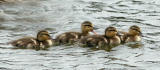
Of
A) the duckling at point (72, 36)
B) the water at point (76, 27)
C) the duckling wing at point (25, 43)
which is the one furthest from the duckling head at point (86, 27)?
the duckling wing at point (25, 43)

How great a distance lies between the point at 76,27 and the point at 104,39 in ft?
4.95

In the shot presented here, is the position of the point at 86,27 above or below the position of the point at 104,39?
above

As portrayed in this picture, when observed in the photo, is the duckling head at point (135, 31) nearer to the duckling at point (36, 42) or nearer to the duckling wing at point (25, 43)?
the duckling at point (36, 42)

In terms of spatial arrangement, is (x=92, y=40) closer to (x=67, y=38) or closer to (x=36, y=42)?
(x=67, y=38)

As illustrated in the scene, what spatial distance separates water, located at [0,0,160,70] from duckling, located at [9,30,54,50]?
136mm

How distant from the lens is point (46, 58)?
8.50 m

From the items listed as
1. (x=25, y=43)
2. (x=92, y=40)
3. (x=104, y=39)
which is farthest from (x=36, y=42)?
(x=104, y=39)

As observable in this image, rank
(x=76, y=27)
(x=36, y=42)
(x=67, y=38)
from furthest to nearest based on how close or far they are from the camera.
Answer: (x=76, y=27) < (x=67, y=38) < (x=36, y=42)

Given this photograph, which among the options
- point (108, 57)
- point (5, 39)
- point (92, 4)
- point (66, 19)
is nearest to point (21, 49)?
point (5, 39)

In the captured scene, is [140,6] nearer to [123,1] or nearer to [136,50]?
[123,1]

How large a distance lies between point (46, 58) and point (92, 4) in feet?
14.6

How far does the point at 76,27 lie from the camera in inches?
421

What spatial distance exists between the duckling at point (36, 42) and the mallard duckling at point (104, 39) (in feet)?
1.88

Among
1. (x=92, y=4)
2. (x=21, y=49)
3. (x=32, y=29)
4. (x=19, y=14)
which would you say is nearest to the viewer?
(x=21, y=49)
